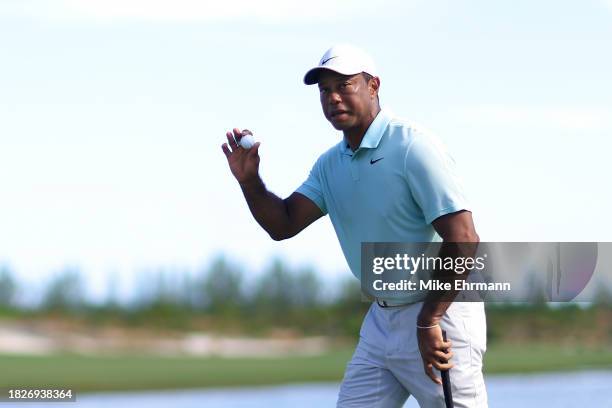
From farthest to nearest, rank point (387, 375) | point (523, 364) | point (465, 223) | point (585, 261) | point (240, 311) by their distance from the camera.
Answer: point (240, 311) → point (523, 364) → point (585, 261) → point (387, 375) → point (465, 223)

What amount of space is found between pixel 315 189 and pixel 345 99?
1.77ft

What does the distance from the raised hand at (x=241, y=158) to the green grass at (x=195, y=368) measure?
1934 cm

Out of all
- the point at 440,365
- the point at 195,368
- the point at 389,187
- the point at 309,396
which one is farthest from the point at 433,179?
the point at 195,368

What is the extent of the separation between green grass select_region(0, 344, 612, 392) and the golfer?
63.9ft

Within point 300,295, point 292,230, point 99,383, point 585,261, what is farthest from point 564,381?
point 292,230

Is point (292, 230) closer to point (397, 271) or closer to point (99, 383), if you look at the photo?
point (397, 271)

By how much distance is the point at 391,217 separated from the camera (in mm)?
4531

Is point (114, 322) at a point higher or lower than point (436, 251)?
higher

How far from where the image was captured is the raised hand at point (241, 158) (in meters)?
4.85

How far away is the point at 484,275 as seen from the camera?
4785 millimetres

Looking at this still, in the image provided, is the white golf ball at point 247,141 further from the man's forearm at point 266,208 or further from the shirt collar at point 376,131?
the shirt collar at point 376,131

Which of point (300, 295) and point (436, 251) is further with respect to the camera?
point (300, 295)

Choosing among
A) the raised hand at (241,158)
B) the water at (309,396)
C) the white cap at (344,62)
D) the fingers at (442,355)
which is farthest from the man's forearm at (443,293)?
the water at (309,396)

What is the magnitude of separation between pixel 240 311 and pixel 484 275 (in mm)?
30333
